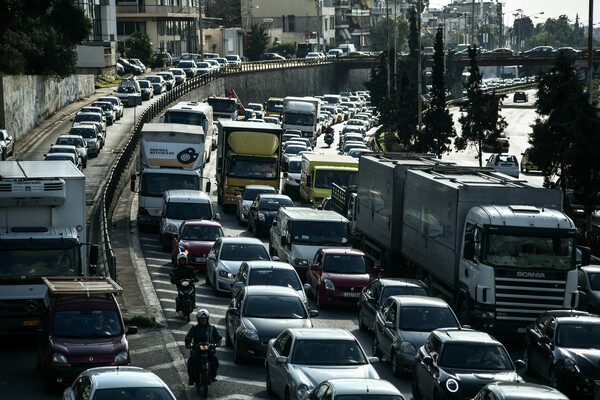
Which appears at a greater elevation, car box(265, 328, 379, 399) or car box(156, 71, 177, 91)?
car box(156, 71, 177, 91)

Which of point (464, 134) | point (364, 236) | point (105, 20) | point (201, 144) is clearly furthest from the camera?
point (105, 20)

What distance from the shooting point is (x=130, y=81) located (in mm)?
87125

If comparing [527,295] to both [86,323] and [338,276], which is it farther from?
[86,323]

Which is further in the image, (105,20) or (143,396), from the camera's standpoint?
(105,20)

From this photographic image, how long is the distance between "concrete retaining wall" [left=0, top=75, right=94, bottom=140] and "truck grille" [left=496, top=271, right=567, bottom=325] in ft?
139

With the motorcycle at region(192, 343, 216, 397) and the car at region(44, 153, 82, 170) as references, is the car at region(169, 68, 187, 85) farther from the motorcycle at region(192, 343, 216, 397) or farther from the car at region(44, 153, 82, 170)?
the motorcycle at region(192, 343, 216, 397)

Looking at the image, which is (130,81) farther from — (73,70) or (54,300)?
(54,300)

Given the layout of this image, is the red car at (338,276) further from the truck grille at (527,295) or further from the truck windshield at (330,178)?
the truck windshield at (330,178)

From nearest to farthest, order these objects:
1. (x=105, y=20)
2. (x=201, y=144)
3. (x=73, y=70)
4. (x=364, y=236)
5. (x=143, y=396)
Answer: (x=143, y=396) → (x=364, y=236) → (x=201, y=144) → (x=73, y=70) → (x=105, y=20)

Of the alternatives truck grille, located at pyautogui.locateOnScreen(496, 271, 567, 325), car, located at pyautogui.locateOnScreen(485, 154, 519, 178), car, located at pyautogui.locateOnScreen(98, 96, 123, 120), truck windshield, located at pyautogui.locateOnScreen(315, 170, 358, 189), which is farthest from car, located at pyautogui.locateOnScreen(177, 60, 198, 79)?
truck grille, located at pyautogui.locateOnScreen(496, 271, 567, 325)

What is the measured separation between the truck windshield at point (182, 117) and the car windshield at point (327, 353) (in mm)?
39188

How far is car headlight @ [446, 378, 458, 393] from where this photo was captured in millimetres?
17250

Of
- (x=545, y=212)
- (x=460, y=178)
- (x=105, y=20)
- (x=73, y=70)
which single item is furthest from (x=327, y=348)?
(x=105, y=20)

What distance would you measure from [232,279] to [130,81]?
60.8 meters
